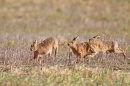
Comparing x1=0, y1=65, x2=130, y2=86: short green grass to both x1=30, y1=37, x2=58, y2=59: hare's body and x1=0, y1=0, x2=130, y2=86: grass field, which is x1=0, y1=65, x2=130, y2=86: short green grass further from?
x1=30, y1=37, x2=58, y2=59: hare's body

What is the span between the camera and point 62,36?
21766 mm

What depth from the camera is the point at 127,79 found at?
12750 millimetres

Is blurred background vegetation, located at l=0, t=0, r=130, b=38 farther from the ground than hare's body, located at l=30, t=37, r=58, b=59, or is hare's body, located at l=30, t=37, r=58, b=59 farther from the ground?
blurred background vegetation, located at l=0, t=0, r=130, b=38

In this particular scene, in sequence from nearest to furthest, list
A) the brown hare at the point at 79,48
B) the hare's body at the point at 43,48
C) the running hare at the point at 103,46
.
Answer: the hare's body at the point at 43,48, the brown hare at the point at 79,48, the running hare at the point at 103,46

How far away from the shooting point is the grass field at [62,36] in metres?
12.6

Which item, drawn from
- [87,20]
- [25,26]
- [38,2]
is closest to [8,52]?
[25,26]

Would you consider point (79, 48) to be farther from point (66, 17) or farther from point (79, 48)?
point (66, 17)

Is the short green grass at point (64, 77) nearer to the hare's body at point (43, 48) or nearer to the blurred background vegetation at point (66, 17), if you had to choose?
the hare's body at point (43, 48)

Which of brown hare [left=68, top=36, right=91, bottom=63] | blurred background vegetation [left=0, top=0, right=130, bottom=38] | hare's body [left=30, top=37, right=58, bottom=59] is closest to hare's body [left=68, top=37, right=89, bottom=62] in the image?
brown hare [left=68, top=36, right=91, bottom=63]

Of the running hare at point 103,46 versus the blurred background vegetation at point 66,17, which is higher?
the blurred background vegetation at point 66,17

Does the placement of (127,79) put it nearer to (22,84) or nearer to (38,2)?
(22,84)

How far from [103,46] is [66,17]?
14.1 metres

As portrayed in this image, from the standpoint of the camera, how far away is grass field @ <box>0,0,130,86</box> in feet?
Result: 41.4

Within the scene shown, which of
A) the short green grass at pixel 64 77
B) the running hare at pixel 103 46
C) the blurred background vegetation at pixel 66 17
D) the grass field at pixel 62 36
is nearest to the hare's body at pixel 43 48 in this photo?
the grass field at pixel 62 36
